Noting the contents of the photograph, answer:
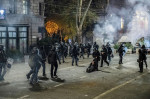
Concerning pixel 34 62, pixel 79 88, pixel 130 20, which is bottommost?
pixel 79 88

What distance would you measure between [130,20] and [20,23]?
29.0m

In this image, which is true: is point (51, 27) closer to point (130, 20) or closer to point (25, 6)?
point (25, 6)

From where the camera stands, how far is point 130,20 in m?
55.6

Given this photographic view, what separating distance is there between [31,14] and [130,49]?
46.2ft

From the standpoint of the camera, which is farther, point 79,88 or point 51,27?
point 51,27

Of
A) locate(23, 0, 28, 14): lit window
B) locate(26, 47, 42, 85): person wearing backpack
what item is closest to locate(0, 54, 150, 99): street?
locate(26, 47, 42, 85): person wearing backpack

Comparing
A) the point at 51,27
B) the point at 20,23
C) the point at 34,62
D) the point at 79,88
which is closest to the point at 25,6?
the point at 20,23

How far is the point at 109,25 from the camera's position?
52844 millimetres

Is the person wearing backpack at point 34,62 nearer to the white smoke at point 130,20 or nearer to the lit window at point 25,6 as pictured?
the lit window at point 25,6

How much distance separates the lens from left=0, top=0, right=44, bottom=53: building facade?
100.0ft

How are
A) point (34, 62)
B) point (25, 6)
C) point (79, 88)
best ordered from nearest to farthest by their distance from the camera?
point (79, 88)
point (34, 62)
point (25, 6)

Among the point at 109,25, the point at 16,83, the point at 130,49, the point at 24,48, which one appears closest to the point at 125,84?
the point at 16,83

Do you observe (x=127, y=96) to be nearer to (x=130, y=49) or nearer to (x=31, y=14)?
(x=31, y=14)

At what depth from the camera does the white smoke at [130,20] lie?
53.5m
